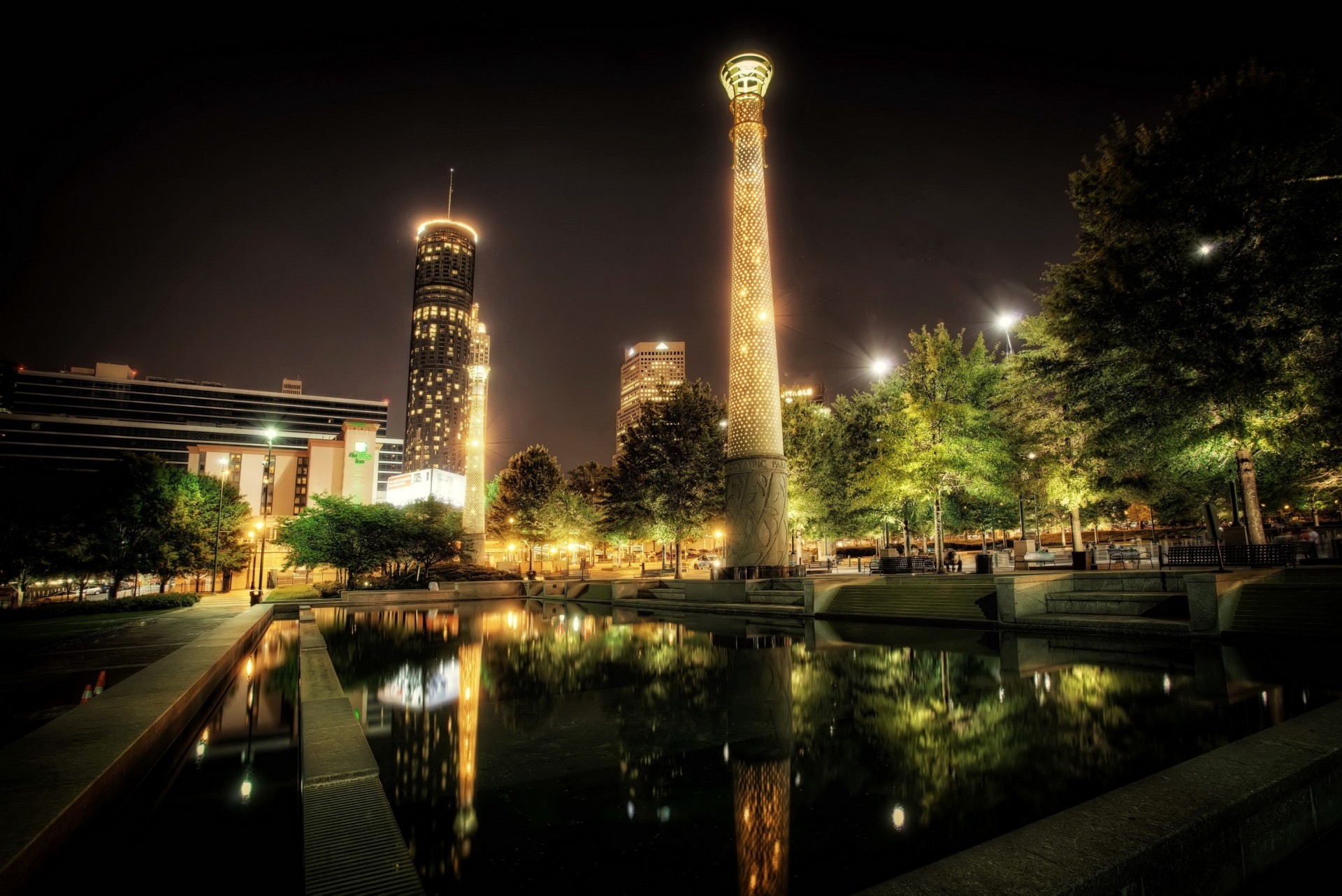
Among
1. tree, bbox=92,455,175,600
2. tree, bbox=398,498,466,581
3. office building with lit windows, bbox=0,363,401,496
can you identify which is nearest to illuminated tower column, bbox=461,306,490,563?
tree, bbox=398,498,466,581

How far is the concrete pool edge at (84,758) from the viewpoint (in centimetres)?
368

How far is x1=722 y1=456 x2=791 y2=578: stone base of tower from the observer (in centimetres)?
2694

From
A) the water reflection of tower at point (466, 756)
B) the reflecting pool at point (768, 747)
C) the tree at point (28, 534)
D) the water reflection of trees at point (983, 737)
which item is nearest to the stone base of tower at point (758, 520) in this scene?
the reflecting pool at point (768, 747)

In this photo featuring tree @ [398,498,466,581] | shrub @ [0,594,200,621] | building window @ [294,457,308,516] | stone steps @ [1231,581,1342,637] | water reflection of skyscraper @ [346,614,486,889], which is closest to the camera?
water reflection of skyscraper @ [346,614,486,889]

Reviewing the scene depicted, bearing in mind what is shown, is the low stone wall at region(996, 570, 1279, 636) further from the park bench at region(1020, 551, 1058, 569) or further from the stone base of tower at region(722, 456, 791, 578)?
the stone base of tower at region(722, 456, 791, 578)

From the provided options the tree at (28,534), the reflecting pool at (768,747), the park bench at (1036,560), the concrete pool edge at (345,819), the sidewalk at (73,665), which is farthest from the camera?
the park bench at (1036,560)

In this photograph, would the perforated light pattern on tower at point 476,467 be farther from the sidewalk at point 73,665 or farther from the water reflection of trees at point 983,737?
the water reflection of trees at point 983,737

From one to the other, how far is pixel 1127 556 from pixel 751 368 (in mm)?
16677

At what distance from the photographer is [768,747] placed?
656 cm

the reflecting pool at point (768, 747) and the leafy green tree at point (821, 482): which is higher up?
the leafy green tree at point (821, 482)

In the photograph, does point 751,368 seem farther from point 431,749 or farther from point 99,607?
point 99,607

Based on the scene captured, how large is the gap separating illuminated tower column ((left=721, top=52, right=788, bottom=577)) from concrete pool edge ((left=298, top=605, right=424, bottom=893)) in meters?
21.5

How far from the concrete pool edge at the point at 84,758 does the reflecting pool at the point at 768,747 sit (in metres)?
1.96

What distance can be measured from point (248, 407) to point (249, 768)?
145294 mm
